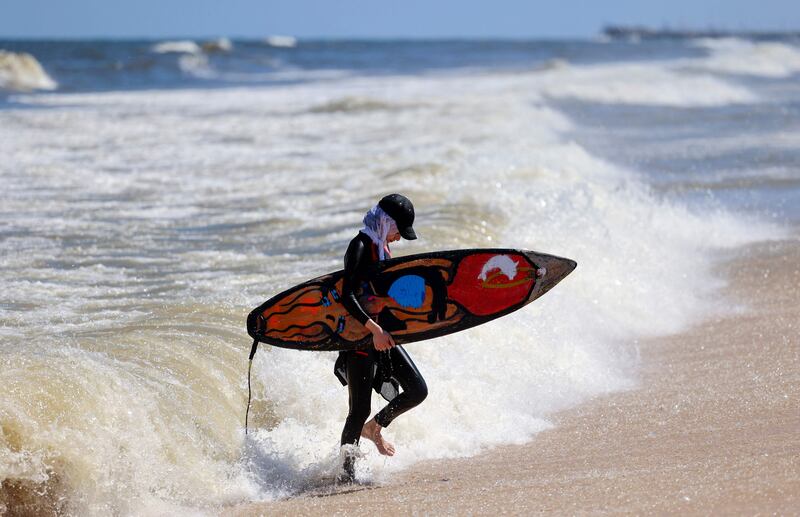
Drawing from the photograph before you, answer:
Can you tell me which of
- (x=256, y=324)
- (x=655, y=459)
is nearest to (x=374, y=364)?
(x=256, y=324)

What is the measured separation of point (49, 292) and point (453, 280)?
13.2 feet

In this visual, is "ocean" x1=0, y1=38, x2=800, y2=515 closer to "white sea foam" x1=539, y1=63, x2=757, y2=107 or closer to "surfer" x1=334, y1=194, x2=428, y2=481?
"surfer" x1=334, y1=194, x2=428, y2=481

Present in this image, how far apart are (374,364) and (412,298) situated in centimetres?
41

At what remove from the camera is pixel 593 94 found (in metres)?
33.8

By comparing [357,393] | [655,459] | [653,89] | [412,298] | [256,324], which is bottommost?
[653,89]

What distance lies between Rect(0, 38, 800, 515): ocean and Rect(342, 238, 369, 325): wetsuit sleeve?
0.83m

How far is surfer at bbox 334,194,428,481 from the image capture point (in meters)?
5.16

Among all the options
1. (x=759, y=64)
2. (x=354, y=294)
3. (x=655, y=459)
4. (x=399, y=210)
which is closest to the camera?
(x=399, y=210)

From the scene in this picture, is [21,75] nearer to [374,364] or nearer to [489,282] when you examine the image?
[489,282]

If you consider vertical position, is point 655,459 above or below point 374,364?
below

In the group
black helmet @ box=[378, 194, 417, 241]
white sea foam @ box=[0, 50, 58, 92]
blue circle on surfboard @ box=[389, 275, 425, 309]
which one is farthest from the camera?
white sea foam @ box=[0, 50, 58, 92]

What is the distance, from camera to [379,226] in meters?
5.18

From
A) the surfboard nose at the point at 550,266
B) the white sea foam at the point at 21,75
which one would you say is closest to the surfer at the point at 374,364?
the surfboard nose at the point at 550,266

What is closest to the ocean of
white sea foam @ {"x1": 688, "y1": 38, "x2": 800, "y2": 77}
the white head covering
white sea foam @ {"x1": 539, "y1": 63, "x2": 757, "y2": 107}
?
the white head covering
